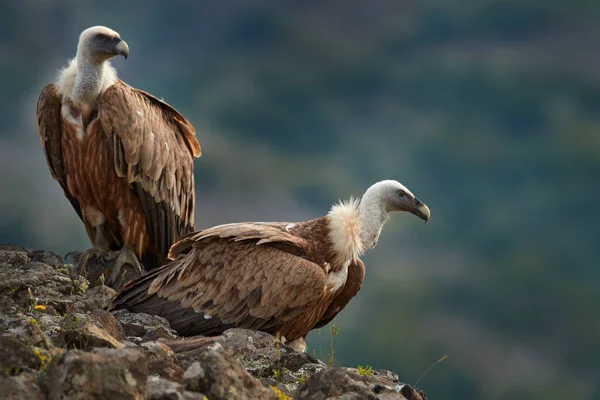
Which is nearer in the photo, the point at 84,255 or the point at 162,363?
the point at 162,363

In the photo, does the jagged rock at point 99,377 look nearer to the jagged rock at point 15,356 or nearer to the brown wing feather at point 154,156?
the jagged rock at point 15,356

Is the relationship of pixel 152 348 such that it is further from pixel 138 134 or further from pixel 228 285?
pixel 138 134

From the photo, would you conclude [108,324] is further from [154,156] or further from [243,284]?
[154,156]

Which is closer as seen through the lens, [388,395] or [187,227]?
[388,395]

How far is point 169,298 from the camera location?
9656 mm

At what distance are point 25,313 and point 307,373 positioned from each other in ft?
9.75

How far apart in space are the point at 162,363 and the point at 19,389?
1153 mm

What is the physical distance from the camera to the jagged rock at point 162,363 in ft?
20.7

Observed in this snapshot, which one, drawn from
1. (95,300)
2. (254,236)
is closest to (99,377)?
(254,236)

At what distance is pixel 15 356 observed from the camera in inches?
232

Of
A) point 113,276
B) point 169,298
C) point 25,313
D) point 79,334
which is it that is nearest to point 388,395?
point 79,334

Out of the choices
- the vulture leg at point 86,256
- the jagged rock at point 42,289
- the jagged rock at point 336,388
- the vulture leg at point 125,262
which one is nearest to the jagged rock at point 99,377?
the jagged rock at point 336,388

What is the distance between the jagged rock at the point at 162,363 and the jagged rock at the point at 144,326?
1.97 m

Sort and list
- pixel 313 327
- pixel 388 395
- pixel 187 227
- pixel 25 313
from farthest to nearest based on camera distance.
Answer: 1. pixel 187 227
2. pixel 313 327
3. pixel 25 313
4. pixel 388 395
